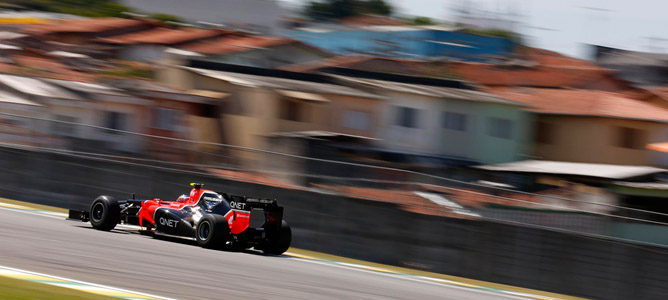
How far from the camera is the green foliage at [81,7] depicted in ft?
252

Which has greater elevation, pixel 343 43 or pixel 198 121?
pixel 343 43

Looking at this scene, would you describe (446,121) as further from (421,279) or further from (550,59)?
(421,279)

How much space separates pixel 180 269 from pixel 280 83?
32025 mm

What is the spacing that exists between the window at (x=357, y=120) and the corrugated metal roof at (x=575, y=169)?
598cm

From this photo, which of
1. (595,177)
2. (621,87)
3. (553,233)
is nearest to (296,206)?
(553,233)

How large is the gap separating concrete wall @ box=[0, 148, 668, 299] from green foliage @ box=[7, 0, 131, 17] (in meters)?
59.6

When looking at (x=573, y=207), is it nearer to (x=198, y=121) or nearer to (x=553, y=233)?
(x=553, y=233)

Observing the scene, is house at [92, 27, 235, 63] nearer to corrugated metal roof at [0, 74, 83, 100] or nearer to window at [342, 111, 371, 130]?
corrugated metal roof at [0, 74, 83, 100]

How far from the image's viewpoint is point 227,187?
60.2ft

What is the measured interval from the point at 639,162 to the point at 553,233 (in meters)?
29.4

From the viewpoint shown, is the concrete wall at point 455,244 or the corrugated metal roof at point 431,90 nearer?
the concrete wall at point 455,244

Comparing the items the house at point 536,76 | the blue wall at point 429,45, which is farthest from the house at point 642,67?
the blue wall at point 429,45

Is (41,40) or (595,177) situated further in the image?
(41,40)

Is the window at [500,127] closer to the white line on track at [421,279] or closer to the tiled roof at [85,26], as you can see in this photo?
the tiled roof at [85,26]
